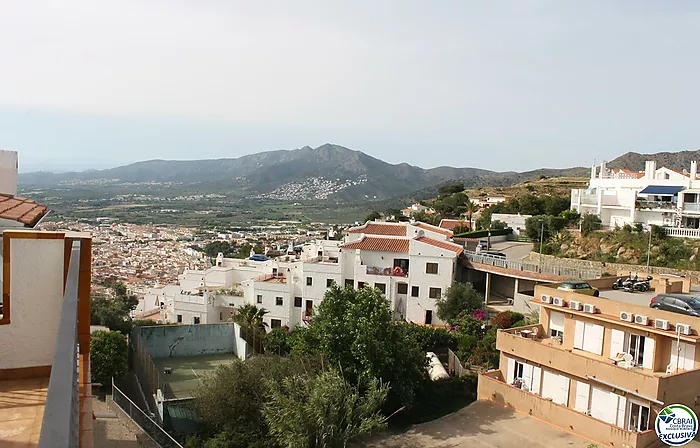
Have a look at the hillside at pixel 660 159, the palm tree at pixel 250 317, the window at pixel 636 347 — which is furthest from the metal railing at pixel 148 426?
the hillside at pixel 660 159

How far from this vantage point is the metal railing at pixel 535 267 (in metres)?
29.2

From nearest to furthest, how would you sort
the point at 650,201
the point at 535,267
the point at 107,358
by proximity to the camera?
the point at 107,358, the point at 535,267, the point at 650,201

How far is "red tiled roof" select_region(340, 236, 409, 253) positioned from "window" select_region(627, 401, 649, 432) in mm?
17397

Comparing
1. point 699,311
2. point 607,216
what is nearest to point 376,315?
point 699,311

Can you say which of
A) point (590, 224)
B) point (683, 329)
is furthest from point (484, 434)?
point (590, 224)

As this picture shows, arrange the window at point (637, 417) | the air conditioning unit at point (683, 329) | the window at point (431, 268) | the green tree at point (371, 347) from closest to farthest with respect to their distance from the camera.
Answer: the air conditioning unit at point (683, 329)
the window at point (637, 417)
the green tree at point (371, 347)
the window at point (431, 268)

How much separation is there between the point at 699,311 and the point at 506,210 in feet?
127

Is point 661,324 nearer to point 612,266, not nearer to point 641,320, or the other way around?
point 641,320

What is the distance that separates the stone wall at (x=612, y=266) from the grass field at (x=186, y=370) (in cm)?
1854

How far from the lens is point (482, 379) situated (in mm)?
18391

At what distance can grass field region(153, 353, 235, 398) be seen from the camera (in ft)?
71.5

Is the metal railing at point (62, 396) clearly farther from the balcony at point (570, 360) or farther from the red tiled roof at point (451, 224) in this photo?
the red tiled roof at point (451, 224)

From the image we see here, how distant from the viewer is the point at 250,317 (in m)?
28.6

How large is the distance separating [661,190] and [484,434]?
29.6m
